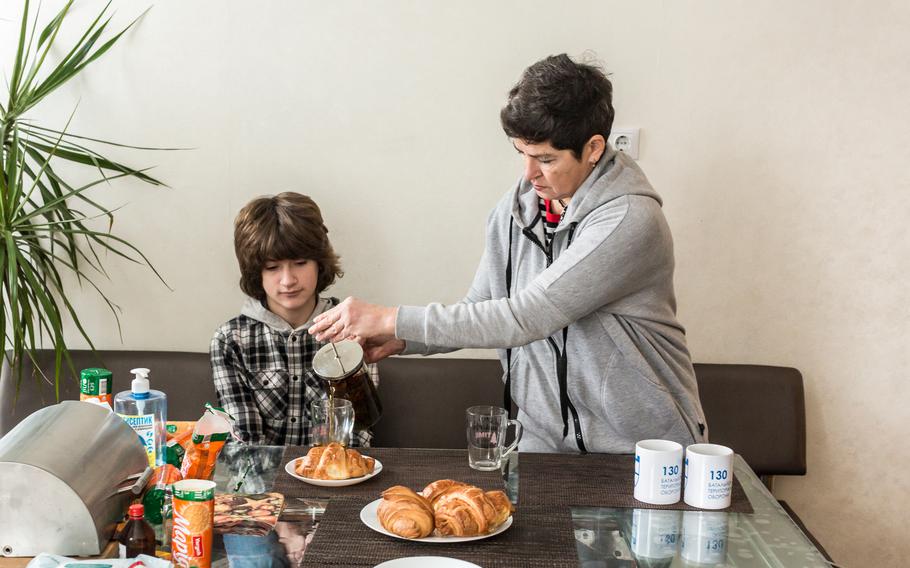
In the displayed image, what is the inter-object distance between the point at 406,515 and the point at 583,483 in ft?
1.26

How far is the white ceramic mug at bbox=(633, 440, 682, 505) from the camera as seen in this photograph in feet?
4.79

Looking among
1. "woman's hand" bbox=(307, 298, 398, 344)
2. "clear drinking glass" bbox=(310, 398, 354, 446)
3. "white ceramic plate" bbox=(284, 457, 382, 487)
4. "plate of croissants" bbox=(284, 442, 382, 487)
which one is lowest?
"white ceramic plate" bbox=(284, 457, 382, 487)

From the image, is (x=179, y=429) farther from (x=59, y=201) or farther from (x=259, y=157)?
(x=259, y=157)

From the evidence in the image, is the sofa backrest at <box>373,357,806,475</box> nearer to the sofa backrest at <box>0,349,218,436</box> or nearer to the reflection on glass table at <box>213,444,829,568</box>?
the sofa backrest at <box>0,349,218,436</box>

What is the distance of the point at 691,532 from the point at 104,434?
34.9 inches

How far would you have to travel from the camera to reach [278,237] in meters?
2.21

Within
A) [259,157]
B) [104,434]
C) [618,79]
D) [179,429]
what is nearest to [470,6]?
[618,79]

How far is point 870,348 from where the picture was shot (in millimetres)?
2713

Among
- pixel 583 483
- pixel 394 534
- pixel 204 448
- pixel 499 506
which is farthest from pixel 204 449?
pixel 583 483

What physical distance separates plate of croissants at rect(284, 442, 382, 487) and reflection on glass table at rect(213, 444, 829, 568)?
6 cm

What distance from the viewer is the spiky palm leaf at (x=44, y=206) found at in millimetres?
2369

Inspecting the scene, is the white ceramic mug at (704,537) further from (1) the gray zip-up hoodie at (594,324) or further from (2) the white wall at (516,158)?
(2) the white wall at (516,158)

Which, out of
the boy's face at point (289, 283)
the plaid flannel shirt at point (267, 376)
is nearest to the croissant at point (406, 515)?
the plaid flannel shirt at point (267, 376)

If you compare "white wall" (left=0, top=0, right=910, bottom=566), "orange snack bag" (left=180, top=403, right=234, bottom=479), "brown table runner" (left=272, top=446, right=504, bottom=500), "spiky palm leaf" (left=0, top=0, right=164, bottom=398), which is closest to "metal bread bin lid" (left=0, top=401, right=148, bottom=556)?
"orange snack bag" (left=180, top=403, right=234, bottom=479)
